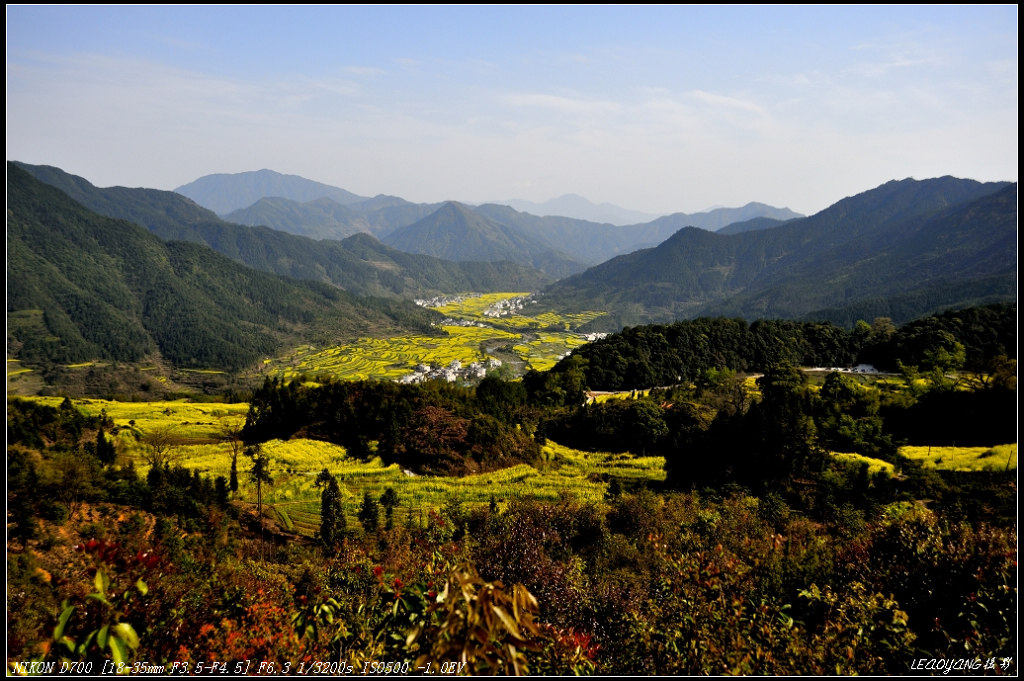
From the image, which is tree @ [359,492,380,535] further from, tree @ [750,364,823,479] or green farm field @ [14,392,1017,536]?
tree @ [750,364,823,479]

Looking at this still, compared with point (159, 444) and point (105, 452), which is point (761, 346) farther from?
point (105, 452)

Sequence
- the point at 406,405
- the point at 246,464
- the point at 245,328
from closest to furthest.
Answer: the point at 246,464, the point at 406,405, the point at 245,328

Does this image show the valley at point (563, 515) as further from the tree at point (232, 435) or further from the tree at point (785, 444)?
the tree at point (232, 435)

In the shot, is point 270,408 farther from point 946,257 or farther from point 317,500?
point 946,257

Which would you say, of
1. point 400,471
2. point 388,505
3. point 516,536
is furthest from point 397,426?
point 516,536

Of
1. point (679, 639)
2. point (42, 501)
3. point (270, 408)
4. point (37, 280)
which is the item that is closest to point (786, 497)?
point (679, 639)

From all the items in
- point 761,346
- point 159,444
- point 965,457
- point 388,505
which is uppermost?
point 761,346
